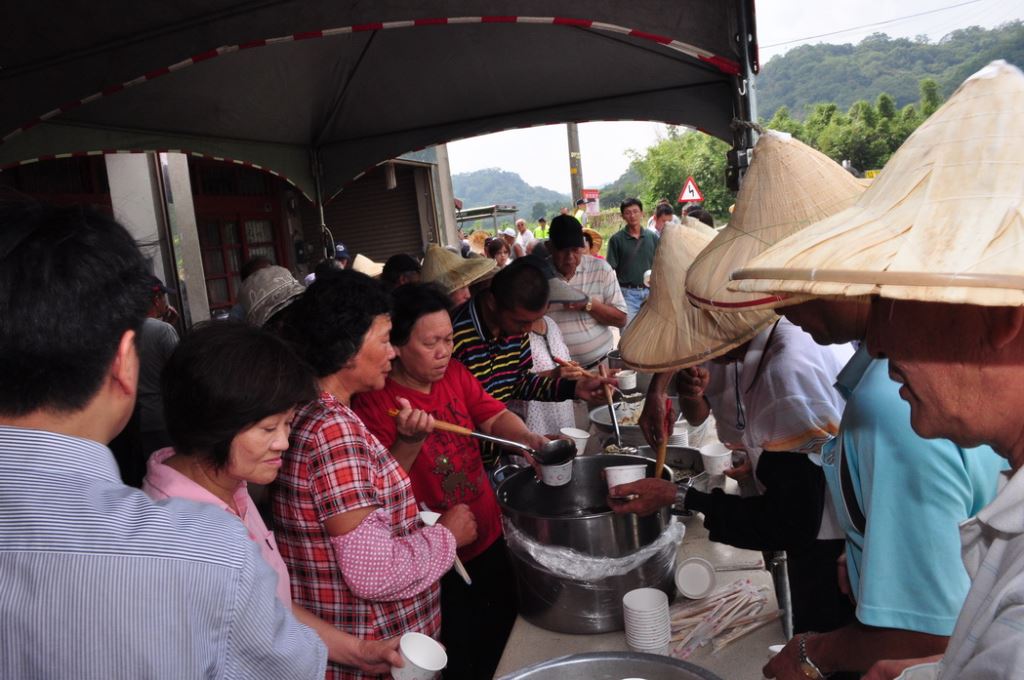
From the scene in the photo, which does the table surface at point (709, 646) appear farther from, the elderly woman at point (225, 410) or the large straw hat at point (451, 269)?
the large straw hat at point (451, 269)

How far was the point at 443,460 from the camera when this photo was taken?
2.36m

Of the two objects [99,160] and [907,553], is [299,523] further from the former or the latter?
[99,160]

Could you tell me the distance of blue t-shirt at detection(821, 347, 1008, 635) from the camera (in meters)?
1.08

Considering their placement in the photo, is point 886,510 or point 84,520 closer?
point 84,520

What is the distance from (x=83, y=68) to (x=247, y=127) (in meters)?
1.93

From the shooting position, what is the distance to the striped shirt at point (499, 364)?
3.12 meters

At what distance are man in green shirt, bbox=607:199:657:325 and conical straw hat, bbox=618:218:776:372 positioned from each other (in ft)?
16.8

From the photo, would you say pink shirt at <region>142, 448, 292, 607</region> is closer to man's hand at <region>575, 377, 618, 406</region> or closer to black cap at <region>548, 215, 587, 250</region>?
man's hand at <region>575, 377, 618, 406</region>

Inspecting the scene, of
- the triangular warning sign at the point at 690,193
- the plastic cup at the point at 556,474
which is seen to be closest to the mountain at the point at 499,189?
the triangular warning sign at the point at 690,193

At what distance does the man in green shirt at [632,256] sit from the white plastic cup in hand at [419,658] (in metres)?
6.04

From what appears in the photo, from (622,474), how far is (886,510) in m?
0.94

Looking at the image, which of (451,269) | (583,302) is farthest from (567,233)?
(451,269)

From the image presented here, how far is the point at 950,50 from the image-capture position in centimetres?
6825

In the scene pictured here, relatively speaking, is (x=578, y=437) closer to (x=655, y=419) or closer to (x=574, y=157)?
(x=655, y=419)
